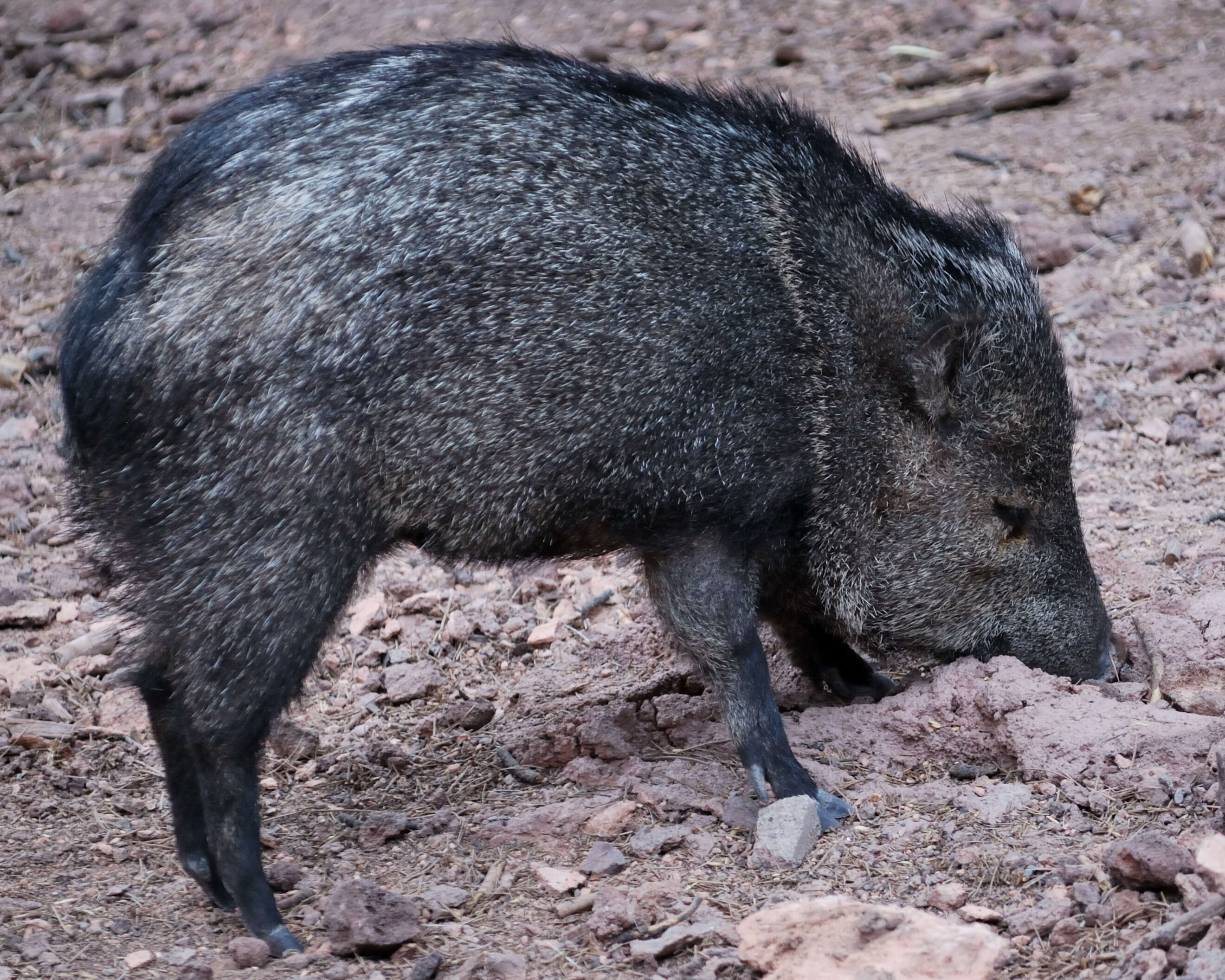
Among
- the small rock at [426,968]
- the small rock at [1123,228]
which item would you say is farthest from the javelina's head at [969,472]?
the small rock at [1123,228]

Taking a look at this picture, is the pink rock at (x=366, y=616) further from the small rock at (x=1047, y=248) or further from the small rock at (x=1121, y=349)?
the small rock at (x=1047, y=248)

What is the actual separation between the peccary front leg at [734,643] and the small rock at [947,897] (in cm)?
52

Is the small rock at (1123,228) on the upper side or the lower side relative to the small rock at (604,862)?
upper

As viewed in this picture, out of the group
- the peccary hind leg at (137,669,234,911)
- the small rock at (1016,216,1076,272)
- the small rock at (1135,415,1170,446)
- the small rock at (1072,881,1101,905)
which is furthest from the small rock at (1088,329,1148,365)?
the peccary hind leg at (137,669,234,911)

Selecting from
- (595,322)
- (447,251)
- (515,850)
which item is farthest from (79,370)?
(515,850)

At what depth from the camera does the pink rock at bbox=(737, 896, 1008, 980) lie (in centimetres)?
288

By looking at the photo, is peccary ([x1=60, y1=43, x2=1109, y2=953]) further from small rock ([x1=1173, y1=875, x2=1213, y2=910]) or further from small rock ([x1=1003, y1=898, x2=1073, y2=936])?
small rock ([x1=1173, y1=875, x2=1213, y2=910])

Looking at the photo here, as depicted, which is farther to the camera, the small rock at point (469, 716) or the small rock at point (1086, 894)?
the small rock at point (469, 716)

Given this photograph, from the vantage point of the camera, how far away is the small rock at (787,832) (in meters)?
3.60

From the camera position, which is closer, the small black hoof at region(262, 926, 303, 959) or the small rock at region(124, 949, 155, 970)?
the small rock at region(124, 949, 155, 970)

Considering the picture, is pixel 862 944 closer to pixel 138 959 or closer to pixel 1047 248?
pixel 138 959

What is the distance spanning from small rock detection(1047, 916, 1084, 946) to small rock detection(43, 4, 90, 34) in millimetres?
9045

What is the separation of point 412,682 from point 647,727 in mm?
853

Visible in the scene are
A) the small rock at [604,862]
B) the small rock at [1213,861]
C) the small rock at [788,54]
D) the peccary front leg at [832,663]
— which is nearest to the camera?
the small rock at [1213,861]
